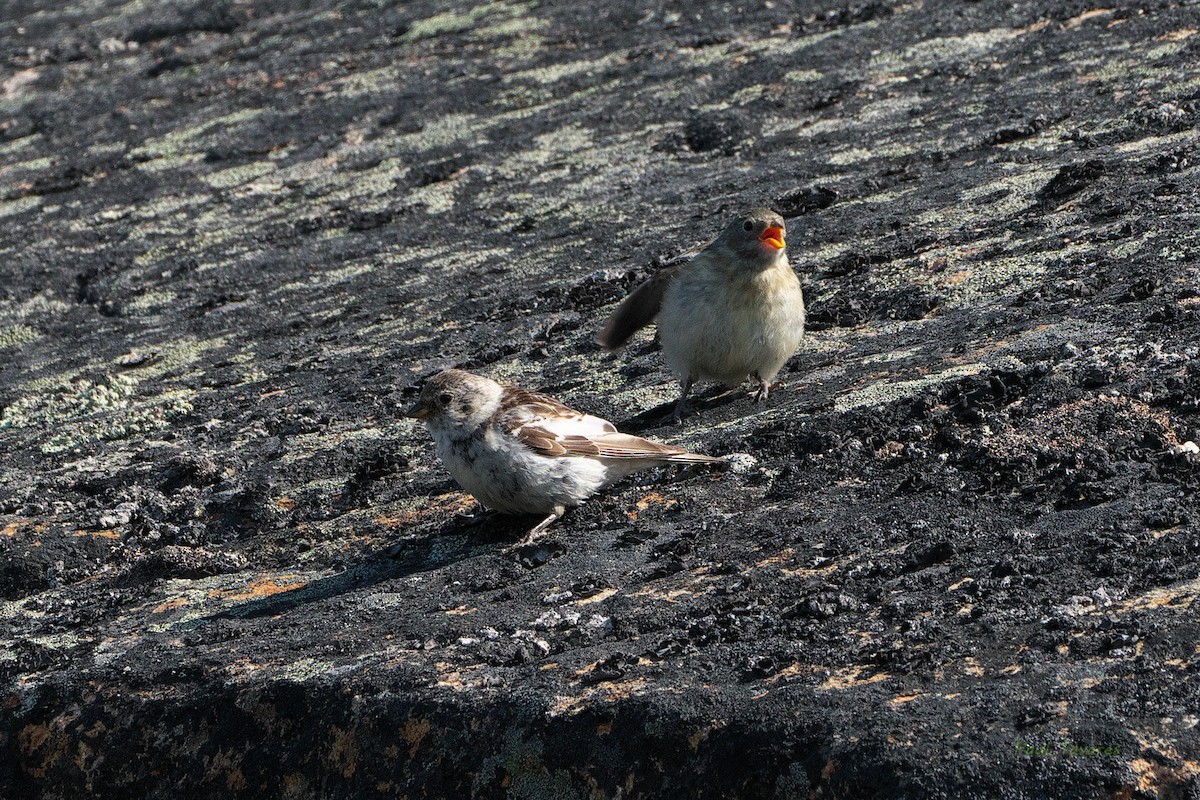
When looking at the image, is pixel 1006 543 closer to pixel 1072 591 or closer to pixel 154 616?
pixel 1072 591

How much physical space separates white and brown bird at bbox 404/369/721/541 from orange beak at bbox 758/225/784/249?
128cm

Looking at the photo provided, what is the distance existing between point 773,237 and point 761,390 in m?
0.73

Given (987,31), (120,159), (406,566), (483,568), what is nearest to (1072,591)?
(483,568)

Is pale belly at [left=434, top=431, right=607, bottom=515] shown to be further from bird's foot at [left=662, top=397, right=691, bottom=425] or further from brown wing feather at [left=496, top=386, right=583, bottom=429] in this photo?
bird's foot at [left=662, top=397, right=691, bottom=425]

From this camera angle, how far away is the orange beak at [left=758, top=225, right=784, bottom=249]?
560 centimetres

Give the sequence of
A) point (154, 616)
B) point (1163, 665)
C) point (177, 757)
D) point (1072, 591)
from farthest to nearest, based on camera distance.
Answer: point (154, 616) < point (177, 757) < point (1072, 591) < point (1163, 665)

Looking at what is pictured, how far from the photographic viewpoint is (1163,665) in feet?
8.05

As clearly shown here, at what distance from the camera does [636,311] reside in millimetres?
5781

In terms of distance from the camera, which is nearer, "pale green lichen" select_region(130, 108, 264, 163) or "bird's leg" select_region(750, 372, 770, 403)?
"bird's leg" select_region(750, 372, 770, 403)

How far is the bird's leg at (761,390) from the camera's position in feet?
17.2

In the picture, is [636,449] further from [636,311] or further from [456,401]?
[636,311]

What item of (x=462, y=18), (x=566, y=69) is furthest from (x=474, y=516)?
(x=462, y=18)

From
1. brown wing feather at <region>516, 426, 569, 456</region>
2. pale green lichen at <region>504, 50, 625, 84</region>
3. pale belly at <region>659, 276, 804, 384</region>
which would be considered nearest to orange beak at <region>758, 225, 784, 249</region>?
pale belly at <region>659, 276, 804, 384</region>

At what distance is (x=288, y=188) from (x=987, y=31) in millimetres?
4120
